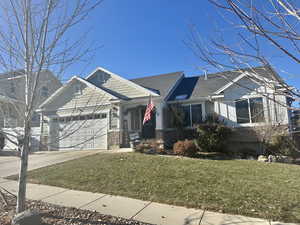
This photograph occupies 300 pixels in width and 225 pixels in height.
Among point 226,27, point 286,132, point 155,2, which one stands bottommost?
point 286,132

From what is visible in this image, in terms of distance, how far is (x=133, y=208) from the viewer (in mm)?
4418

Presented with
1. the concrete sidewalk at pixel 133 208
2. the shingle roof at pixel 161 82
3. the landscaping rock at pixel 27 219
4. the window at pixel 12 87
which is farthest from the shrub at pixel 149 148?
the landscaping rock at pixel 27 219

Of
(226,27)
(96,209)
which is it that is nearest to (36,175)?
Result: (96,209)

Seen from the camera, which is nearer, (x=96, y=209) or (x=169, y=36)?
(x=96, y=209)

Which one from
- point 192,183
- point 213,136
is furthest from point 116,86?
point 192,183

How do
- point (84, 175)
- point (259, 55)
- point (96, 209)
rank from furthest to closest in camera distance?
point (84, 175) → point (96, 209) → point (259, 55)

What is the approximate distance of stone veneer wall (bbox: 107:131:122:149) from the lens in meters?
13.7

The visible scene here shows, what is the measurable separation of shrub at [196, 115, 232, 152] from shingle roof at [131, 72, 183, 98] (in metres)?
4.12

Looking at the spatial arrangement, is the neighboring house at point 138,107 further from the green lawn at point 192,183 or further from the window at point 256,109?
the green lawn at point 192,183

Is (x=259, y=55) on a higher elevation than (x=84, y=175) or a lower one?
higher

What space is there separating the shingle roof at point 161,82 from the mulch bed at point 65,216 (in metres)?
11.0

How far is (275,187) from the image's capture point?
5.57m

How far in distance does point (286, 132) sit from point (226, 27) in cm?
1088

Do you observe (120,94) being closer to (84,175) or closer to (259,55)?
(84,175)
